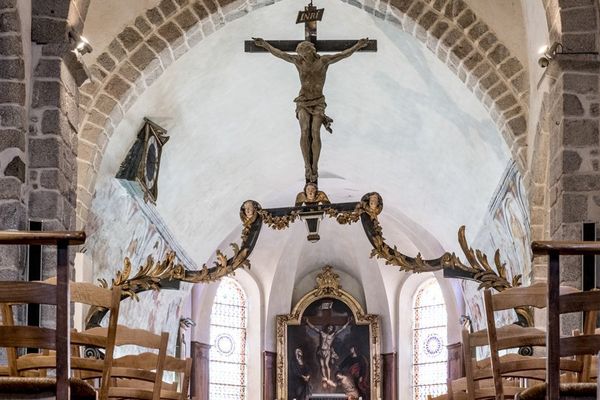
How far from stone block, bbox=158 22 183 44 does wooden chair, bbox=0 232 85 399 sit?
26.4 ft

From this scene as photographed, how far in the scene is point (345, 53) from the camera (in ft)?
42.5

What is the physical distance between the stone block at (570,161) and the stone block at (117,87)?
4872 millimetres

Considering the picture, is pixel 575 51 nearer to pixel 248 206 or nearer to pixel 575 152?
pixel 575 152

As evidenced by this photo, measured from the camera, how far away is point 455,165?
52.4 ft

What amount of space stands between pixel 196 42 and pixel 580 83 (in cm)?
466

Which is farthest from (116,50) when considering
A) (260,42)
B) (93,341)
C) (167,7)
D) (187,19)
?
(93,341)

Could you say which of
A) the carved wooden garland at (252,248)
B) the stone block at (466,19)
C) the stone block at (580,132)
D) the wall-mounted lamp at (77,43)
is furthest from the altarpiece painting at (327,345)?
the stone block at (580,132)

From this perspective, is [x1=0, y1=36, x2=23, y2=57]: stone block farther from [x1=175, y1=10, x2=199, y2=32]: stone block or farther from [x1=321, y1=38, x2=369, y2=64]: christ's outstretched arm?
[x1=175, y1=10, x2=199, y2=32]: stone block

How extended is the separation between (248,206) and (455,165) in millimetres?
4477

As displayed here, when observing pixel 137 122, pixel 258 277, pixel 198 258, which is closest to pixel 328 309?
pixel 258 277

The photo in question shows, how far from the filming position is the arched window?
2142 cm

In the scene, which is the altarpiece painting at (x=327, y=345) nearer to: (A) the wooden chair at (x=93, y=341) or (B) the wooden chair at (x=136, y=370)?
(B) the wooden chair at (x=136, y=370)

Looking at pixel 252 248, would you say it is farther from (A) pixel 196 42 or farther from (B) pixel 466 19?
(B) pixel 466 19

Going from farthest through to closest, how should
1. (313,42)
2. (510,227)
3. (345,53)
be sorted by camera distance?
(510,227) < (313,42) < (345,53)
